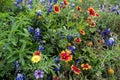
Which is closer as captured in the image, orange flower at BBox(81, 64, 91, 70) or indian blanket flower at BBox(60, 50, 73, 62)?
indian blanket flower at BBox(60, 50, 73, 62)

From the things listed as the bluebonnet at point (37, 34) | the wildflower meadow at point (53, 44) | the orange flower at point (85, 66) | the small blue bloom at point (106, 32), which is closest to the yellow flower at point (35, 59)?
the wildflower meadow at point (53, 44)

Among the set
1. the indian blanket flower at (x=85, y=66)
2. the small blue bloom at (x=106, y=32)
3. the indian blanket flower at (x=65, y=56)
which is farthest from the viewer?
the small blue bloom at (x=106, y=32)

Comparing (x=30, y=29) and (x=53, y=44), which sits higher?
(x=30, y=29)

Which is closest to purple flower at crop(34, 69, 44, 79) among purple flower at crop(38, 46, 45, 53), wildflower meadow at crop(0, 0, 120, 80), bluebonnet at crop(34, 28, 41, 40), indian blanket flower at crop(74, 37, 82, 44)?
wildflower meadow at crop(0, 0, 120, 80)

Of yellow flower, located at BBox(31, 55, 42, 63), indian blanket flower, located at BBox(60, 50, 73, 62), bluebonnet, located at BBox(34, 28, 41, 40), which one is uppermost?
bluebonnet, located at BBox(34, 28, 41, 40)

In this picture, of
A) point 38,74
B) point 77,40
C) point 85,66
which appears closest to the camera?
point 38,74

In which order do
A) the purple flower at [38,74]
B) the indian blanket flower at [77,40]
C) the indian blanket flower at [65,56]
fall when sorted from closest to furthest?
the purple flower at [38,74], the indian blanket flower at [65,56], the indian blanket flower at [77,40]

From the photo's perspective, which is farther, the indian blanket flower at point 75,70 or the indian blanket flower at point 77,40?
the indian blanket flower at point 77,40

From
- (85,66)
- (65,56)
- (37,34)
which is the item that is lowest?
(85,66)

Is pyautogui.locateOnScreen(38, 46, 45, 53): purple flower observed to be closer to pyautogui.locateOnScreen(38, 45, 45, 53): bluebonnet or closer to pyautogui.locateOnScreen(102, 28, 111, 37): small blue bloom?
pyautogui.locateOnScreen(38, 45, 45, 53): bluebonnet

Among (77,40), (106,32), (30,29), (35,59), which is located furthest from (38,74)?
(106,32)

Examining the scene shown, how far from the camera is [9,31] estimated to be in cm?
272

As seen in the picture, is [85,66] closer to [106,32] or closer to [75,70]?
[75,70]

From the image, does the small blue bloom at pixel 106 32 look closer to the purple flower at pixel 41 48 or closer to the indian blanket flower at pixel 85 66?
the indian blanket flower at pixel 85 66
